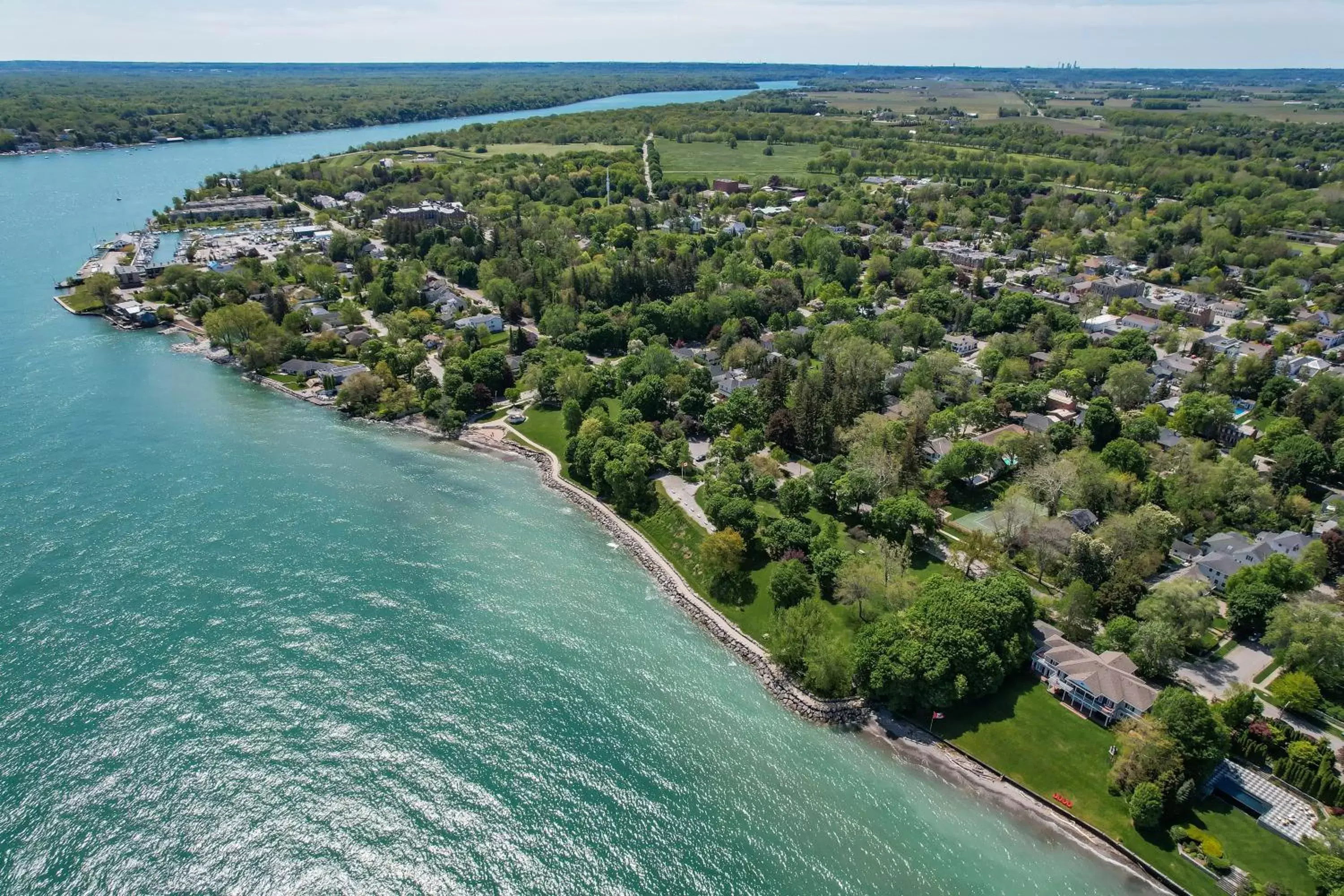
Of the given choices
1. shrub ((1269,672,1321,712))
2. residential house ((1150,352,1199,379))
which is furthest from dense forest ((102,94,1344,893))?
residential house ((1150,352,1199,379))

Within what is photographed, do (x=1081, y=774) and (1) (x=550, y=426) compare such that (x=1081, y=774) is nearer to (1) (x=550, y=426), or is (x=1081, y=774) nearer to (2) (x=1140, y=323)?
(1) (x=550, y=426)

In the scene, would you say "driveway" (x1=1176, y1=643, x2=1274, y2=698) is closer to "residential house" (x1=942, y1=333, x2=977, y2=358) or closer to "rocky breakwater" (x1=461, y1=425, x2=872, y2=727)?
"rocky breakwater" (x1=461, y1=425, x2=872, y2=727)

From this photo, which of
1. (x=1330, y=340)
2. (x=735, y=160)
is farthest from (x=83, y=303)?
(x=1330, y=340)

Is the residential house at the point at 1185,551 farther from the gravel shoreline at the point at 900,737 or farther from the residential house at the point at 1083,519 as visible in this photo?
the gravel shoreline at the point at 900,737

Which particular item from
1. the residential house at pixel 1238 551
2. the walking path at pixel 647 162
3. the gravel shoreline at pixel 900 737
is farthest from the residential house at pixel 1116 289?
the walking path at pixel 647 162

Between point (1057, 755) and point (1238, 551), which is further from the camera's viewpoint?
point (1238, 551)

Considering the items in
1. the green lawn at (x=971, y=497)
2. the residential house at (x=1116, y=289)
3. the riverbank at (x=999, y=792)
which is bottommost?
the riverbank at (x=999, y=792)
